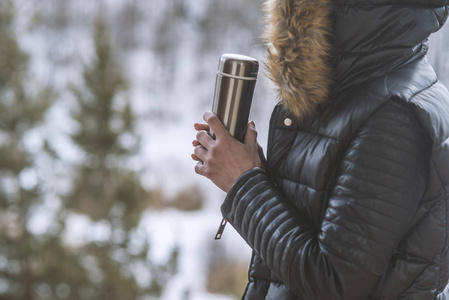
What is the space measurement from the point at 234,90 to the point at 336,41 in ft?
0.60

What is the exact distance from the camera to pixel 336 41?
75 centimetres

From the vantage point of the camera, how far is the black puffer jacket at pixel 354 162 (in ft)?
2.15

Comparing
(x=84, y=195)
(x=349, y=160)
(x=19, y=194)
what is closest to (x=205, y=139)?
(x=349, y=160)

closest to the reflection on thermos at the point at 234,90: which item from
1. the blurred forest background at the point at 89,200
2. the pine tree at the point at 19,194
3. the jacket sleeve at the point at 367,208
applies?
the jacket sleeve at the point at 367,208

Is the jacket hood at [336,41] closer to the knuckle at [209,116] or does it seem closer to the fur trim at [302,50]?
the fur trim at [302,50]

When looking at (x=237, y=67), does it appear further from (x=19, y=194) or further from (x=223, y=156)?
(x=19, y=194)

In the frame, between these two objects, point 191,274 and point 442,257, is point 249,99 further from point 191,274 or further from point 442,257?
point 191,274

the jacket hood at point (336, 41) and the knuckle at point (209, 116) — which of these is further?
the knuckle at point (209, 116)

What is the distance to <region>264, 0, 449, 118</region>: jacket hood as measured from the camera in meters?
0.70

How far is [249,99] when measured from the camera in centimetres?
82

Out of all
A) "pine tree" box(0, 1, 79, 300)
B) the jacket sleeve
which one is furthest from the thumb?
"pine tree" box(0, 1, 79, 300)

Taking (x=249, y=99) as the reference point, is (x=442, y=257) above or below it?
below

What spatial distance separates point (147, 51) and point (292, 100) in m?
9.60

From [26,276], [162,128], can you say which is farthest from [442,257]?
[162,128]
